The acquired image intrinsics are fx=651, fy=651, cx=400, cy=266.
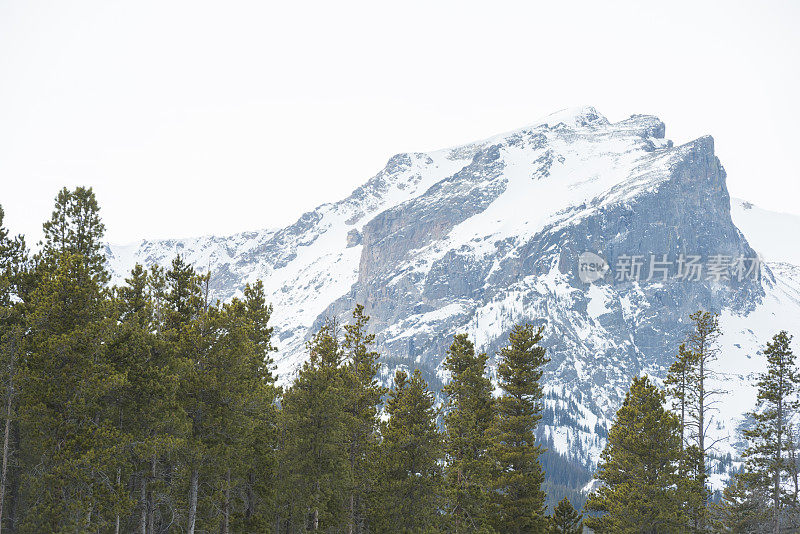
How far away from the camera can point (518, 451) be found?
34.0m

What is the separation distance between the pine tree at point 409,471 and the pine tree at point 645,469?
9106 mm

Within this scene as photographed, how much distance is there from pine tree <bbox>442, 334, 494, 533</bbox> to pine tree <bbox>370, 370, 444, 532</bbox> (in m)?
1.06

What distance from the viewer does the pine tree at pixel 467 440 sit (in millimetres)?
31297

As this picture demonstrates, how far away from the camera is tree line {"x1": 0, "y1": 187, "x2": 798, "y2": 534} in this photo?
2122 centimetres

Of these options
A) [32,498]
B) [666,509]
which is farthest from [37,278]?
[666,509]

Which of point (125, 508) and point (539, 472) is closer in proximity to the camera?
point (125, 508)

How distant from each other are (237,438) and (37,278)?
1002 centimetres

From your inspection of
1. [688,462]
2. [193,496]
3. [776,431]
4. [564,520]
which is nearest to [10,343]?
[193,496]

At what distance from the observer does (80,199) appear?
28.6 meters

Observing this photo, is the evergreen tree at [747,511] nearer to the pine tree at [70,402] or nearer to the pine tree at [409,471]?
the pine tree at [409,471]

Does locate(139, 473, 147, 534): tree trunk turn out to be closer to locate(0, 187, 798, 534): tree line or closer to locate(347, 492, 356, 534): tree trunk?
locate(0, 187, 798, 534): tree line

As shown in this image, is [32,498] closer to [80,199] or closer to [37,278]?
[37,278]

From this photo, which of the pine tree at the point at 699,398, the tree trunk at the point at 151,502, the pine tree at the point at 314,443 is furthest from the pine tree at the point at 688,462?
the tree trunk at the point at 151,502

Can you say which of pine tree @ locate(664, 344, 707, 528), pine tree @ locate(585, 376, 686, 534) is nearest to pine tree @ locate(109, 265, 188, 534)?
pine tree @ locate(585, 376, 686, 534)
